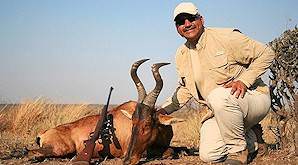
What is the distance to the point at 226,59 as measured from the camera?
19.4 ft

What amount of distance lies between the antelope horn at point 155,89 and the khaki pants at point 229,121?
3.37 ft

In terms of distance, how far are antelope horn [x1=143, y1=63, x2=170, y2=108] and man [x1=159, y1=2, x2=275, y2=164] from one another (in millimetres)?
510

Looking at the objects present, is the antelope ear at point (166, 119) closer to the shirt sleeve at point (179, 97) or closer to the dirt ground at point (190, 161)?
the shirt sleeve at point (179, 97)

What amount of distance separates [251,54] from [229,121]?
3.38ft

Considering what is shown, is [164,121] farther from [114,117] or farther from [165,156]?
[114,117]

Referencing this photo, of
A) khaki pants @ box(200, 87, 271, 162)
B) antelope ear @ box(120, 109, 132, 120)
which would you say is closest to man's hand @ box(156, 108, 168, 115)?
antelope ear @ box(120, 109, 132, 120)

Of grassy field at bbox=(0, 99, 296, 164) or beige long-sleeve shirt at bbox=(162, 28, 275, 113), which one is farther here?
grassy field at bbox=(0, 99, 296, 164)

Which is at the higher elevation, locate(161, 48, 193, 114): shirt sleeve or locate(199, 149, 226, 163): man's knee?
locate(161, 48, 193, 114): shirt sleeve

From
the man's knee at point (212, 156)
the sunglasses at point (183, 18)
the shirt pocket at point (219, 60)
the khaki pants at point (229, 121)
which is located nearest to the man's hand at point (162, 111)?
the khaki pants at point (229, 121)

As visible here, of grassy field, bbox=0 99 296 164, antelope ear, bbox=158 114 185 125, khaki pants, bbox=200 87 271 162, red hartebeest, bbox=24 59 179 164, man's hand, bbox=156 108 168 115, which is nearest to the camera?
khaki pants, bbox=200 87 271 162

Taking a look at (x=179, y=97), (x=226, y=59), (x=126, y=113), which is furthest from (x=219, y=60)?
(x=126, y=113)

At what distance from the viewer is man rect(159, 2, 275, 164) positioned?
552cm

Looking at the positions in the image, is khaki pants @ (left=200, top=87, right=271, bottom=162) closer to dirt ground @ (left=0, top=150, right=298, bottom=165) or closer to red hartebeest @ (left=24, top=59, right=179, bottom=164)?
dirt ground @ (left=0, top=150, right=298, bottom=165)

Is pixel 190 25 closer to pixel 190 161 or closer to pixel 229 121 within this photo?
pixel 229 121
